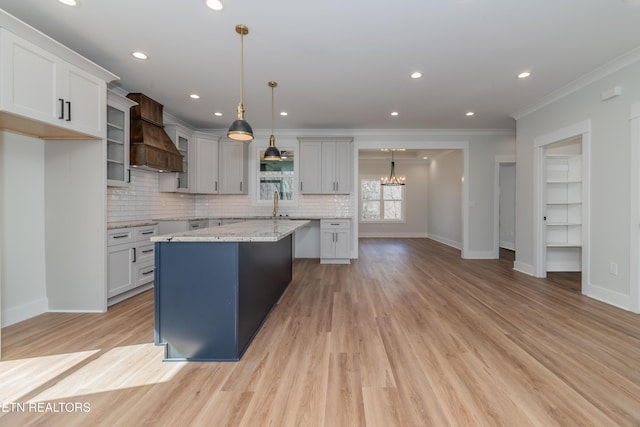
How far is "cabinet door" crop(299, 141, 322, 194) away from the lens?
561 cm

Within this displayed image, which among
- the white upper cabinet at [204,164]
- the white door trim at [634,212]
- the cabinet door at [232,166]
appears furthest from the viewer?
the cabinet door at [232,166]

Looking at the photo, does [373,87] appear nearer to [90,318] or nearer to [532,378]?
[532,378]

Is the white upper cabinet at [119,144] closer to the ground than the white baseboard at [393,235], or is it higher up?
higher up

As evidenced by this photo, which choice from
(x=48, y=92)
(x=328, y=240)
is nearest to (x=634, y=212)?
(x=328, y=240)

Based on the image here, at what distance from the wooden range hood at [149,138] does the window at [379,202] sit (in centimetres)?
682

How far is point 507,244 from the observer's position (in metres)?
7.25

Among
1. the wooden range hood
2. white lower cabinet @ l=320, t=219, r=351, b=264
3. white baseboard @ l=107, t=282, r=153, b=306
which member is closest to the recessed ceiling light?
the wooden range hood

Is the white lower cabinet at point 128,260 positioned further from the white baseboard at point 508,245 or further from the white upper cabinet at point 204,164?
the white baseboard at point 508,245

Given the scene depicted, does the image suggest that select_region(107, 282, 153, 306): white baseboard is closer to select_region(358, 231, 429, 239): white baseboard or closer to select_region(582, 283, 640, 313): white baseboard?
select_region(582, 283, 640, 313): white baseboard

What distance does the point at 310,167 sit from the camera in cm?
564

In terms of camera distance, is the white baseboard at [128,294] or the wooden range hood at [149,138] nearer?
the white baseboard at [128,294]

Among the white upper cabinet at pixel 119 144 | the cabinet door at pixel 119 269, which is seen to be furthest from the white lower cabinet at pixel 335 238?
the white upper cabinet at pixel 119 144

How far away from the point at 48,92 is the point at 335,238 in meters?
4.27

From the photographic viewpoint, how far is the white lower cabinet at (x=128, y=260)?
3.10 m
